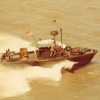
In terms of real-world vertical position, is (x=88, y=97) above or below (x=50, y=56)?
below

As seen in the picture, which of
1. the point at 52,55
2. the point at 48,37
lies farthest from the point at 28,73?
the point at 48,37

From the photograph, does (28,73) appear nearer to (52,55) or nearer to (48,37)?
(52,55)

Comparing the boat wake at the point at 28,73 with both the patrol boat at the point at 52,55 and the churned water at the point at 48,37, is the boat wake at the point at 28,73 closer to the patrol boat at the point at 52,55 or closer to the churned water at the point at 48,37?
the churned water at the point at 48,37

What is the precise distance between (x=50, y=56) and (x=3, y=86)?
3.30m

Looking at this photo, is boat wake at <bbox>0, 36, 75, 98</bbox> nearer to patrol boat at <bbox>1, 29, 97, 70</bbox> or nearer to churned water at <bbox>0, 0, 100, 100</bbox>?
churned water at <bbox>0, 0, 100, 100</bbox>

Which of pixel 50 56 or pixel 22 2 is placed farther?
pixel 22 2

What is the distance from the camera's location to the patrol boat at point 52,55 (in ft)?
73.8

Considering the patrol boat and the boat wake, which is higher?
the patrol boat

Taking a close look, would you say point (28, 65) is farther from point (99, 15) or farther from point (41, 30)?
point (99, 15)

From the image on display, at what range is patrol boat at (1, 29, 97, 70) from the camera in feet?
73.8

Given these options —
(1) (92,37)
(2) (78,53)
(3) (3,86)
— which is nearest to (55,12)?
(1) (92,37)

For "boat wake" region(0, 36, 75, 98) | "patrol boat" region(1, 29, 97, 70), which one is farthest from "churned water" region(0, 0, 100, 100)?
"patrol boat" region(1, 29, 97, 70)

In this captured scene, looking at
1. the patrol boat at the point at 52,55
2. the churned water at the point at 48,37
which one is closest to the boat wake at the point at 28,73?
the churned water at the point at 48,37

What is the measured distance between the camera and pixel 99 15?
32812mm
